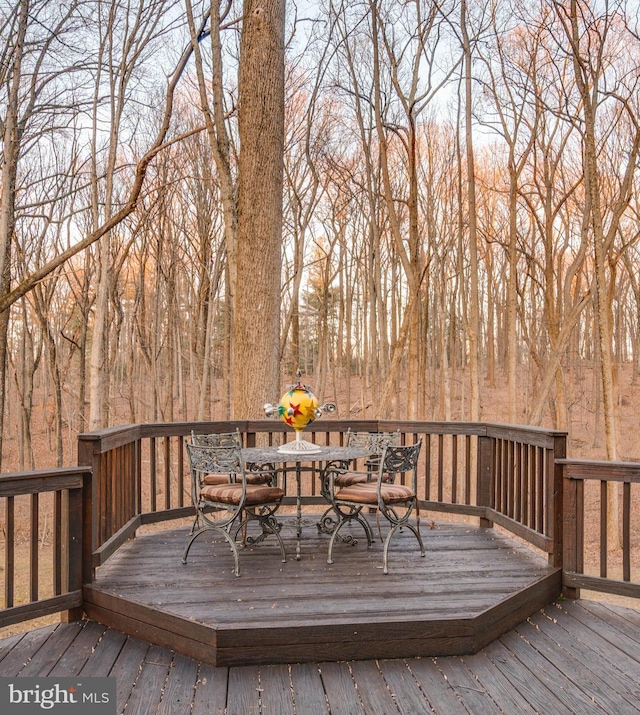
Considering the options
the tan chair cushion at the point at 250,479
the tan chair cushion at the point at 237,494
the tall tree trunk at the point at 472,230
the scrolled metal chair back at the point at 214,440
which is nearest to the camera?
the tan chair cushion at the point at 237,494

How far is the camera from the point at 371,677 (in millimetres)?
2773

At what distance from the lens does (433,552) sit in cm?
427

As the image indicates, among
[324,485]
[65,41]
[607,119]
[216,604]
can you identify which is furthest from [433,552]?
[607,119]

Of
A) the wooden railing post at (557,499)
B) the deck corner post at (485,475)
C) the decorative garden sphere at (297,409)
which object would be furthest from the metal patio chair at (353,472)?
the wooden railing post at (557,499)

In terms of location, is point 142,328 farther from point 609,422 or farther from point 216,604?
point 216,604

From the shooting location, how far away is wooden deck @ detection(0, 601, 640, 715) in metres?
2.50

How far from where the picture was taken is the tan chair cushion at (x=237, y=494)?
393cm

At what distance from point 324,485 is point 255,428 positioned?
3.22ft

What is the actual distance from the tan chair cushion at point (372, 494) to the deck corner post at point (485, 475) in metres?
1.12

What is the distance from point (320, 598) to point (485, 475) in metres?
2.29

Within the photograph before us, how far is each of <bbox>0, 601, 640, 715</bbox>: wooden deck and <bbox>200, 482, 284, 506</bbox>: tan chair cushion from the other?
1.03 m

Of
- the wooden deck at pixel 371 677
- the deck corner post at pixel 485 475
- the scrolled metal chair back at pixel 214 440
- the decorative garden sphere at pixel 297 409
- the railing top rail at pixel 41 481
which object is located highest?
the decorative garden sphere at pixel 297 409

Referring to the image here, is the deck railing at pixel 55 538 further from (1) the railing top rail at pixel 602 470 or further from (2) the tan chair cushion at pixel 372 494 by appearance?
(1) the railing top rail at pixel 602 470

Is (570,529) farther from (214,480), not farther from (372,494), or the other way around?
(214,480)
